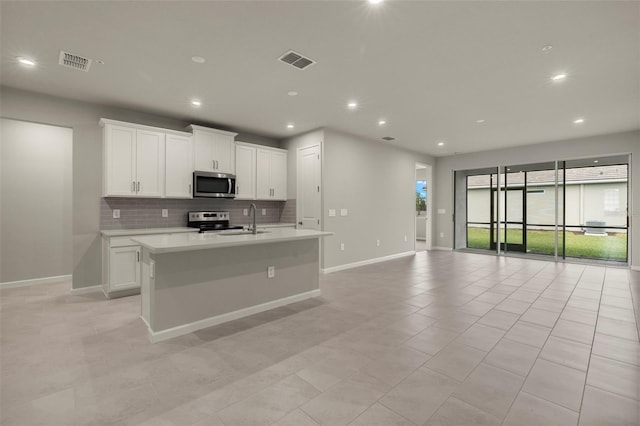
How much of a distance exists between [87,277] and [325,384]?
424 centimetres

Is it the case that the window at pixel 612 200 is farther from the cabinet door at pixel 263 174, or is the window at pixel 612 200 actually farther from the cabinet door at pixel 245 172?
the cabinet door at pixel 245 172

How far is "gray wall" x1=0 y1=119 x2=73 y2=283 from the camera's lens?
178 inches

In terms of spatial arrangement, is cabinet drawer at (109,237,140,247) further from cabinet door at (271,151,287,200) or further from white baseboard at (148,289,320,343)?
cabinet door at (271,151,287,200)

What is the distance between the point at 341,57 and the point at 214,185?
10.7ft

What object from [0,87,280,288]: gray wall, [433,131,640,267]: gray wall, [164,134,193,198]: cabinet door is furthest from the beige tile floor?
[433,131,640,267]: gray wall

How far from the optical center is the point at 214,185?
205 inches

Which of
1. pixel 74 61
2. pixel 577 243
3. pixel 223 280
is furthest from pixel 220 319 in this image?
pixel 577 243

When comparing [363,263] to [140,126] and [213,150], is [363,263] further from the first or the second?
[140,126]

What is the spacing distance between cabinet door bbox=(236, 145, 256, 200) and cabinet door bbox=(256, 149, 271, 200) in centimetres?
9

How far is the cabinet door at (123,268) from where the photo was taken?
3986mm

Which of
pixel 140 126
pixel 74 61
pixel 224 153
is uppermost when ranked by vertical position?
pixel 74 61

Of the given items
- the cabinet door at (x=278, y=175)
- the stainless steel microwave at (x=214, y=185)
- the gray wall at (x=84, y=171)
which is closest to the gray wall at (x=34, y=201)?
the gray wall at (x=84, y=171)

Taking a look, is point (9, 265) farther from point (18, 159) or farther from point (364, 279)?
point (364, 279)

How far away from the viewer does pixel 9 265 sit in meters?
4.50
